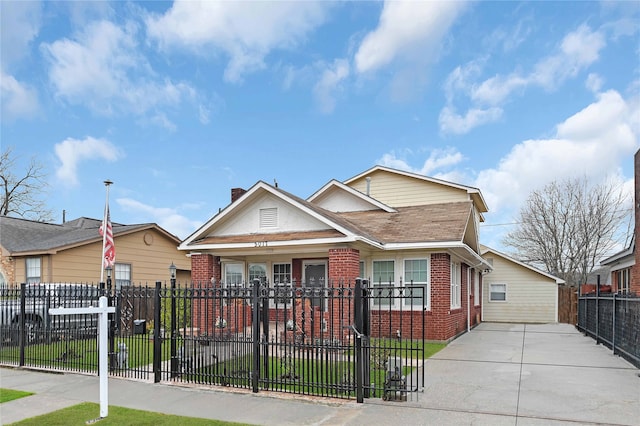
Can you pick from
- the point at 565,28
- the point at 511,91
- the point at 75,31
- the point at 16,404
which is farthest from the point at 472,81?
the point at 16,404

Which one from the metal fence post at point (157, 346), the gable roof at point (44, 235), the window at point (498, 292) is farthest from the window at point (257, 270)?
the window at point (498, 292)

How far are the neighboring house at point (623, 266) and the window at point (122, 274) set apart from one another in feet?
64.8

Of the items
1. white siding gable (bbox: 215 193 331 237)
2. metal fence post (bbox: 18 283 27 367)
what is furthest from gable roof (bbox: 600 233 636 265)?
metal fence post (bbox: 18 283 27 367)

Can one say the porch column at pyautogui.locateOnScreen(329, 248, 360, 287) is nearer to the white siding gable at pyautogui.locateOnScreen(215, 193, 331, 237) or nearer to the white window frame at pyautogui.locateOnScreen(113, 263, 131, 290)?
the white siding gable at pyautogui.locateOnScreen(215, 193, 331, 237)

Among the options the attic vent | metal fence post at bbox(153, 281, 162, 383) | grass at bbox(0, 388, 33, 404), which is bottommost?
grass at bbox(0, 388, 33, 404)

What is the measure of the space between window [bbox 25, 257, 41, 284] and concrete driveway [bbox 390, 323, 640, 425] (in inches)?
624

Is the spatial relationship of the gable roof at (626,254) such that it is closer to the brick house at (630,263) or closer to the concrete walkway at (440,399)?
the brick house at (630,263)

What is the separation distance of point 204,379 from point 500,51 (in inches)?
484

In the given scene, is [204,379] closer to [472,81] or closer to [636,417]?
[636,417]

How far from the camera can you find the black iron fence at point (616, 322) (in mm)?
11031

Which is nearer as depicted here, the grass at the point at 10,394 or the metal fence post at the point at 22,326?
the grass at the point at 10,394

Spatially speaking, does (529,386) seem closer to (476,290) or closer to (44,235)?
(476,290)

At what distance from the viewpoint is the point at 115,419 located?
6.88 meters

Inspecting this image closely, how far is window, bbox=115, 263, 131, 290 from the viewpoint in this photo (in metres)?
22.1
